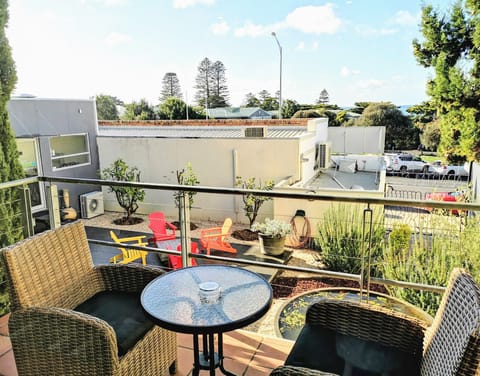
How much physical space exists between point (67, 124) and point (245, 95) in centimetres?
2809

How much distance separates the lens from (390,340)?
163cm

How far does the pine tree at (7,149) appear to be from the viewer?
3.79m

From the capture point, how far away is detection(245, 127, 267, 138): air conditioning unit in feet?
39.8

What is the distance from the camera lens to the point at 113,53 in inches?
1164

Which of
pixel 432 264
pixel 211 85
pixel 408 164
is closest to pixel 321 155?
pixel 408 164

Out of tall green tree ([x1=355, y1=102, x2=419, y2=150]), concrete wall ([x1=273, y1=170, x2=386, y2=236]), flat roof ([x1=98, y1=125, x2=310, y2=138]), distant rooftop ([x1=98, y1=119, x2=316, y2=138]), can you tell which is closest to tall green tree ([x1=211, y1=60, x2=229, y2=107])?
tall green tree ([x1=355, y1=102, x2=419, y2=150])

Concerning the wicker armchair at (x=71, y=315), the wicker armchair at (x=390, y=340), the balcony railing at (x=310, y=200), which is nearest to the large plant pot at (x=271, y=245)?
the balcony railing at (x=310, y=200)

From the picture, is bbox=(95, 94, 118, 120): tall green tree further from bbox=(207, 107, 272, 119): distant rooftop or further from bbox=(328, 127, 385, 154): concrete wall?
bbox=(328, 127, 385, 154): concrete wall

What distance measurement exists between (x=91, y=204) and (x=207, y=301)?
466 inches

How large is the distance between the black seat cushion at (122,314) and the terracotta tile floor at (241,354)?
0.47 metres

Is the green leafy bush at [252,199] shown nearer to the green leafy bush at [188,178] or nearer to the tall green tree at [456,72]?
the green leafy bush at [188,178]

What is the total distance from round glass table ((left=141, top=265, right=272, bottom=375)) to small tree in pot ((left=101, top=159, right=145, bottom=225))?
34.2 ft

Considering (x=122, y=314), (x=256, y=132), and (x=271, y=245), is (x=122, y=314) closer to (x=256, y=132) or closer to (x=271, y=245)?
(x=271, y=245)

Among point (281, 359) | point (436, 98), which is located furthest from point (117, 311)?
point (436, 98)
